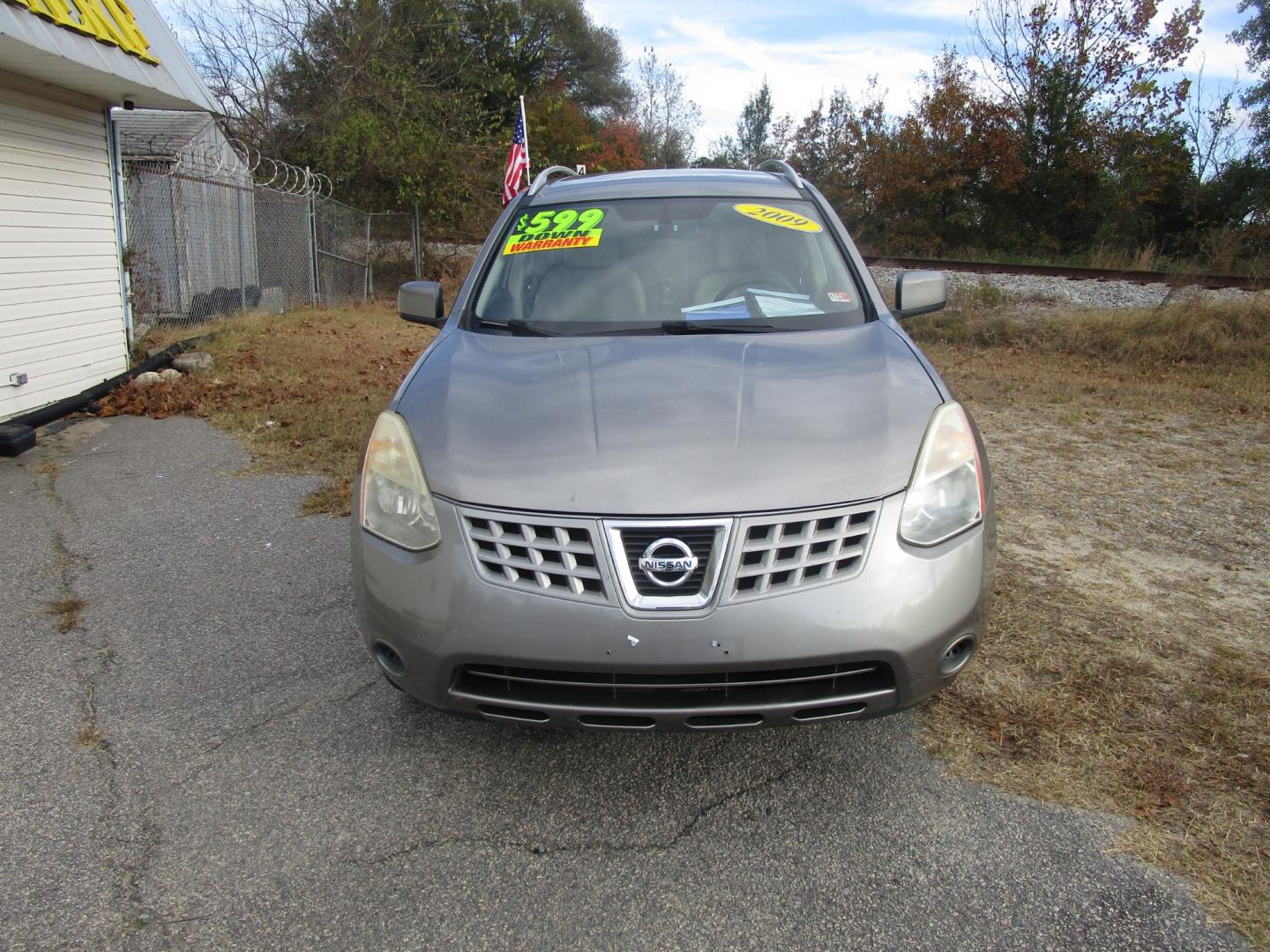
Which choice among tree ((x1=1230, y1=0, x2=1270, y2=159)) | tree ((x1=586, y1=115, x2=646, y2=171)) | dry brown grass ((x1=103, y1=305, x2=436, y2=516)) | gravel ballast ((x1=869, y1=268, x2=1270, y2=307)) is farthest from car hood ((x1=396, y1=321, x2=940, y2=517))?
tree ((x1=586, y1=115, x2=646, y2=171))

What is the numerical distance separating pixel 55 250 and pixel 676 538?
7.79 metres

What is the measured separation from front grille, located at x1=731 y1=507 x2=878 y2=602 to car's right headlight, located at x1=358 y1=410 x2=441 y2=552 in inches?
31.0

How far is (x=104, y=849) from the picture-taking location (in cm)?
232

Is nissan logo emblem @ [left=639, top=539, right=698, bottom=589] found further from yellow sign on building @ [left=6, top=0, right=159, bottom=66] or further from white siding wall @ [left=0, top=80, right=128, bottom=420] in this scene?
white siding wall @ [left=0, top=80, right=128, bottom=420]

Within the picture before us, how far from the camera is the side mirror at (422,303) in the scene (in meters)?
3.82

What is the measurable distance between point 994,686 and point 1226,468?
4.23m

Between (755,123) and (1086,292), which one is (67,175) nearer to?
(1086,292)

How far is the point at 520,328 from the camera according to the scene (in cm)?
328

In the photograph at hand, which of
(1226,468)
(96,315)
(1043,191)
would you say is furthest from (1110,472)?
(1043,191)

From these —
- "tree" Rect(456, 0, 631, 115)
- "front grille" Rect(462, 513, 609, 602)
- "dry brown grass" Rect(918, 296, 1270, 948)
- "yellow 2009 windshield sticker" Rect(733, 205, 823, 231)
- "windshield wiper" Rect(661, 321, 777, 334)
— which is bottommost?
"dry brown grass" Rect(918, 296, 1270, 948)

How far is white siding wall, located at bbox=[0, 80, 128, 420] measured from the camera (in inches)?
278

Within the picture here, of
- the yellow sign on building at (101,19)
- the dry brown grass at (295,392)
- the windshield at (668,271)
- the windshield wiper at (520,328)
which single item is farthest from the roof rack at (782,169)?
the yellow sign on building at (101,19)

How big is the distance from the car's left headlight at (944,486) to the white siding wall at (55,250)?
7.22 metres

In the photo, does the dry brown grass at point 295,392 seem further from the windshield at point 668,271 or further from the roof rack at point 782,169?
the roof rack at point 782,169
